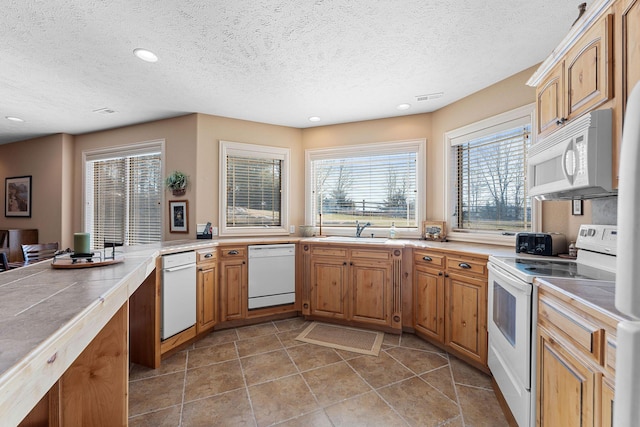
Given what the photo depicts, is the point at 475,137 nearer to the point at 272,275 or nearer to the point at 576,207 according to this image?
the point at 576,207

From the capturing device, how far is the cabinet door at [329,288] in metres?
3.12

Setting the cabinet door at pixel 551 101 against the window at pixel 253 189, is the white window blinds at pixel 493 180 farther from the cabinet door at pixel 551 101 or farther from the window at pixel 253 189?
the window at pixel 253 189

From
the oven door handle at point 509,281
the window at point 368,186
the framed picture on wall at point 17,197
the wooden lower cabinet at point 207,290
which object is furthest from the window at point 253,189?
the framed picture on wall at point 17,197

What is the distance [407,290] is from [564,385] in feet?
5.73

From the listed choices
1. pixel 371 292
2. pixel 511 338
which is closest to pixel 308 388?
pixel 371 292

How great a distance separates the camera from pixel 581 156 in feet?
4.54

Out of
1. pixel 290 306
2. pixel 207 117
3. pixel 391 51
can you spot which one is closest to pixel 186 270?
pixel 290 306

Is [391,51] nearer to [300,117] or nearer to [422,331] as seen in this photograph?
[300,117]

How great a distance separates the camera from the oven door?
1456 millimetres

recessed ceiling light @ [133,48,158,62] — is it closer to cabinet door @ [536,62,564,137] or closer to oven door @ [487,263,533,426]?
cabinet door @ [536,62,564,137]

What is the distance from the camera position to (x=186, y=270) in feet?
8.71

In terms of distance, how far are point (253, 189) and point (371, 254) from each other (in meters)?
1.80

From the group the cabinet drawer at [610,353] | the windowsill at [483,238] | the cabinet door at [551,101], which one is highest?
the cabinet door at [551,101]

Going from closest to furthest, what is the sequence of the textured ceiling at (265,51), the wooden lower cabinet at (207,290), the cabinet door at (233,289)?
the textured ceiling at (265,51)
the wooden lower cabinet at (207,290)
the cabinet door at (233,289)
